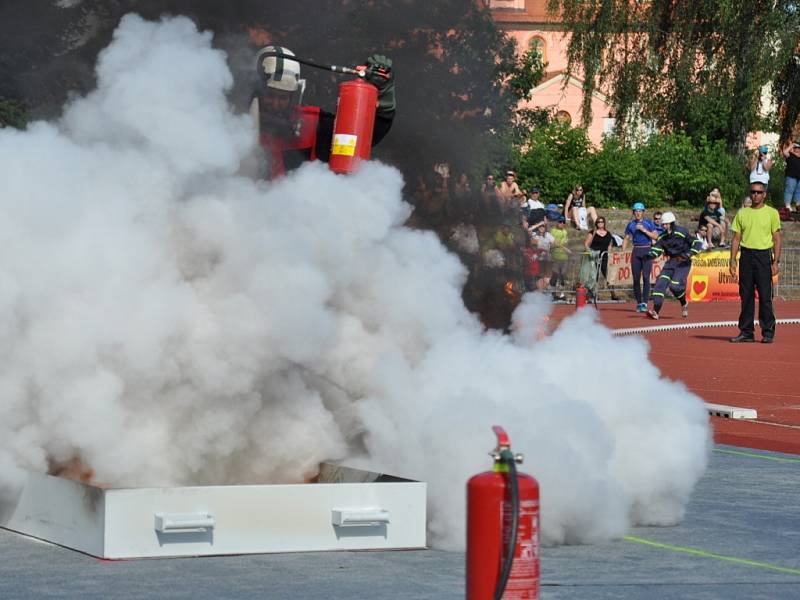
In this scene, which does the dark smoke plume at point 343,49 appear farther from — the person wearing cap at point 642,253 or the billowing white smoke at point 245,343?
the person wearing cap at point 642,253

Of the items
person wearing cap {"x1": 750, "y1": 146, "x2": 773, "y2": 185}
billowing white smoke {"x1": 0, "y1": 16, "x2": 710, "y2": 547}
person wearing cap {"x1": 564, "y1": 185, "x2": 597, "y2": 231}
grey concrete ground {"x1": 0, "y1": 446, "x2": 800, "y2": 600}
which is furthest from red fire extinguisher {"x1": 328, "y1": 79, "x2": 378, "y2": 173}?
person wearing cap {"x1": 564, "y1": 185, "x2": 597, "y2": 231}

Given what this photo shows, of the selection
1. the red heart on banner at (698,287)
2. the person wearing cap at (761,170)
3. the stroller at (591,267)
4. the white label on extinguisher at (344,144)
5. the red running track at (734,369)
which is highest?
the person wearing cap at (761,170)

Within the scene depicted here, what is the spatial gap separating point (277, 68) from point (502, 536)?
442 centimetres

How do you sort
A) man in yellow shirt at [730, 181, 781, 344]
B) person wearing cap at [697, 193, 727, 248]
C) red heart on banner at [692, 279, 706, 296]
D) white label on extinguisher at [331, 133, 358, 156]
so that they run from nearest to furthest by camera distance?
white label on extinguisher at [331, 133, 358, 156] < man in yellow shirt at [730, 181, 781, 344] < red heart on banner at [692, 279, 706, 296] < person wearing cap at [697, 193, 727, 248]

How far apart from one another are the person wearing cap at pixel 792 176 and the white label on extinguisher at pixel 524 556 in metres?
30.2

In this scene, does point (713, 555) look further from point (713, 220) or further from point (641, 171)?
point (641, 171)

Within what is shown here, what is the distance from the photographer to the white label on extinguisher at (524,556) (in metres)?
5.32

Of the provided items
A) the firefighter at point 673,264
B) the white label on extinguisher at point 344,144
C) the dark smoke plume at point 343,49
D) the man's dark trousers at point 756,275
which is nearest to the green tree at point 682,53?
the firefighter at point 673,264

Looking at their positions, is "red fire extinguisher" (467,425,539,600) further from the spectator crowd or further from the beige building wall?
the beige building wall

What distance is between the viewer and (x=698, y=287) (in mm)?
31531

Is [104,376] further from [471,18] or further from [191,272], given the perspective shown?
[471,18]

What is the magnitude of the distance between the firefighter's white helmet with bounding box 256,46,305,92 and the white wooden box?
2.59 m

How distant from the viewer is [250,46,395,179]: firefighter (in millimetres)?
9008

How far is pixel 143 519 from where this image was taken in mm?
7164
